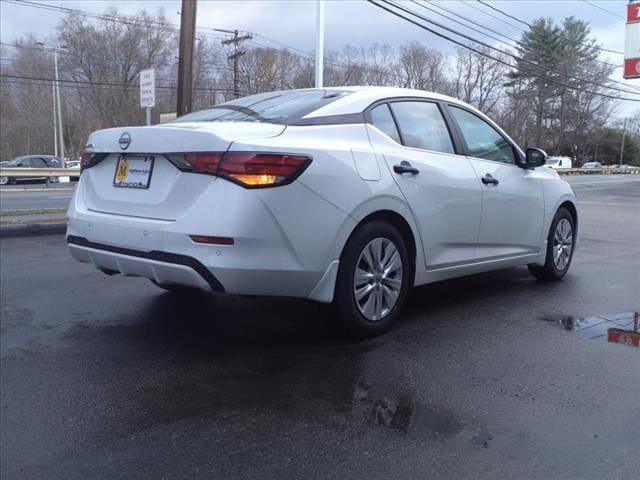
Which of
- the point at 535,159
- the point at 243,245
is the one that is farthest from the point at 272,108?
the point at 535,159

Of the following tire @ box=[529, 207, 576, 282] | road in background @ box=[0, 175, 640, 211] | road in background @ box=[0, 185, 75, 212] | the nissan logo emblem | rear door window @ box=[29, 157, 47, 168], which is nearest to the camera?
the nissan logo emblem

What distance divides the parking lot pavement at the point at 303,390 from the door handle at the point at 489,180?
103 cm

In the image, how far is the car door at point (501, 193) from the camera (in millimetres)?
5004

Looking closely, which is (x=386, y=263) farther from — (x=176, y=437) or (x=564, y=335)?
(x=176, y=437)

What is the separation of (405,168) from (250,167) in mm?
1249

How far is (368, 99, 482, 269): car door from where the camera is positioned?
427 centimetres

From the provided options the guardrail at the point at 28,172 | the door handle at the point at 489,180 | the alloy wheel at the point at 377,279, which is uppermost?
the door handle at the point at 489,180

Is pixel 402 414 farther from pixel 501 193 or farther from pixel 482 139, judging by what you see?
pixel 482 139

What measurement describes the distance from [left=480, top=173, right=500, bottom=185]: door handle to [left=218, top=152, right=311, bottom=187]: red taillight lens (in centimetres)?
206

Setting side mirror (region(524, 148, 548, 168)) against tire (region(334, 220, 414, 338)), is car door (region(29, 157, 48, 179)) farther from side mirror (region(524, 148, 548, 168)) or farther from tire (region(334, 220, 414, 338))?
tire (region(334, 220, 414, 338))

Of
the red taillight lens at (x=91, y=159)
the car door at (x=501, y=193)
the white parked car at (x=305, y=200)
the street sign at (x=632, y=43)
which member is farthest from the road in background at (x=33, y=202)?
the street sign at (x=632, y=43)

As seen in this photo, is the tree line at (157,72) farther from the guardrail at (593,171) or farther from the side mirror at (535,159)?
the side mirror at (535,159)

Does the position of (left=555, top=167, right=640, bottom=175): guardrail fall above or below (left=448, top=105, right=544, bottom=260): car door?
below

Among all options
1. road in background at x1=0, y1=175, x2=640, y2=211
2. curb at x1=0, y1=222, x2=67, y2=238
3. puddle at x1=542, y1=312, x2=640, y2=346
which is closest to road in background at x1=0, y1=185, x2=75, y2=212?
road in background at x1=0, y1=175, x2=640, y2=211
